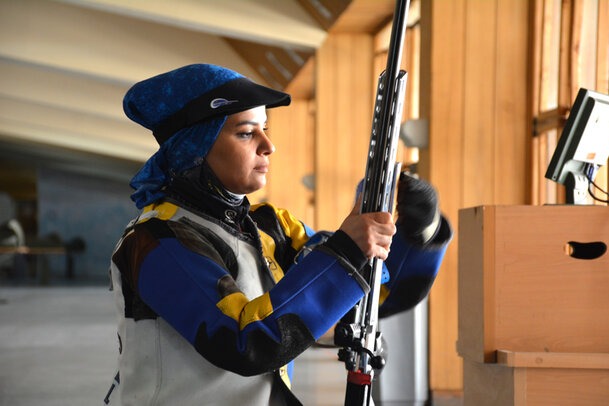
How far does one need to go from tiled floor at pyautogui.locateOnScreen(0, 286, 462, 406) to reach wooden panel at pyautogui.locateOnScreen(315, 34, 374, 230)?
163 cm

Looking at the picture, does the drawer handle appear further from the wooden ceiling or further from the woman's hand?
the wooden ceiling

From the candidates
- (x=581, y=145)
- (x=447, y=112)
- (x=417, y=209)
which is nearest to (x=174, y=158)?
(x=417, y=209)

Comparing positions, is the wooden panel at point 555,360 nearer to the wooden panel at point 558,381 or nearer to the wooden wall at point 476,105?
the wooden panel at point 558,381

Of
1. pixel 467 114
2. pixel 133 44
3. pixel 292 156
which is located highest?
pixel 133 44

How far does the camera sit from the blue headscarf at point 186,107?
1.55m

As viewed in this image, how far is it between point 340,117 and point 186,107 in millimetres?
6424

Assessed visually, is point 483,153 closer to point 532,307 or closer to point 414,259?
point 532,307

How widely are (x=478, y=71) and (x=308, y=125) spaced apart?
20.4ft

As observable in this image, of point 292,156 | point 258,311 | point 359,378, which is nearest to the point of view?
point 258,311

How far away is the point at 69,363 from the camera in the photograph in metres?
6.44

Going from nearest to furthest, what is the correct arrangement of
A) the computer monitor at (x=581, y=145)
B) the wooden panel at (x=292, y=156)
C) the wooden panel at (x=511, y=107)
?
the computer monitor at (x=581, y=145) → the wooden panel at (x=511, y=107) → the wooden panel at (x=292, y=156)

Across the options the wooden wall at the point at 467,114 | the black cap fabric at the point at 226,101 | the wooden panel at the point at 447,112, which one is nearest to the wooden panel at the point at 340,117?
the wooden wall at the point at 467,114

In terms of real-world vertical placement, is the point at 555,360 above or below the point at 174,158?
below

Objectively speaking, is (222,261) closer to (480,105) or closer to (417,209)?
(417,209)
